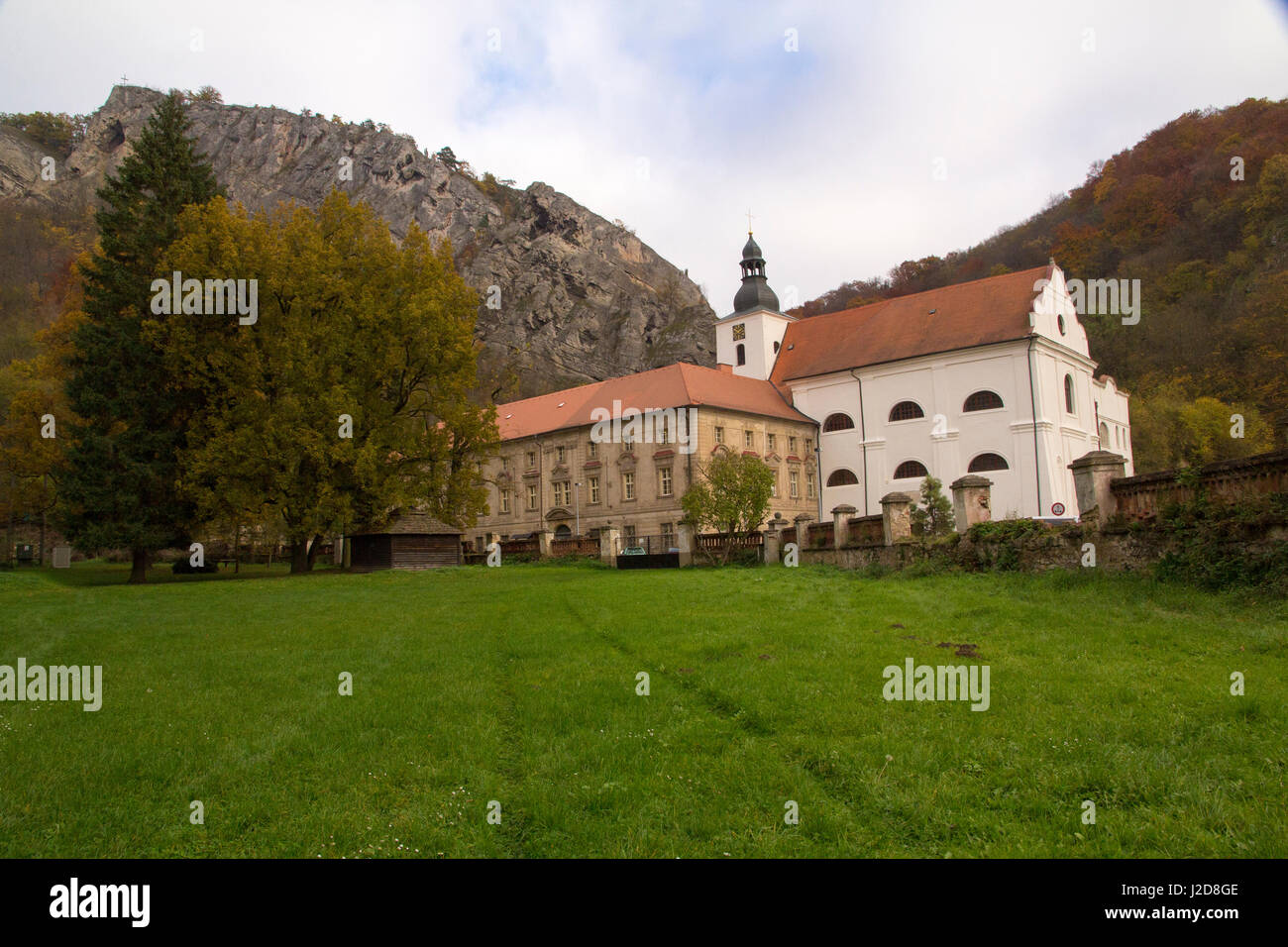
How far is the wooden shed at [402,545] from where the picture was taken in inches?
1374

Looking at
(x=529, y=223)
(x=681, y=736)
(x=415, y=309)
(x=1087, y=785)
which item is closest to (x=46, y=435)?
(x=415, y=309)

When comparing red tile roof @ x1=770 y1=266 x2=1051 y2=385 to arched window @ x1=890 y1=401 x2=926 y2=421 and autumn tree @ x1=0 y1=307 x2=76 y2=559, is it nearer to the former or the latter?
arched window @ x1=890 y1=401 x2=926 y2=421

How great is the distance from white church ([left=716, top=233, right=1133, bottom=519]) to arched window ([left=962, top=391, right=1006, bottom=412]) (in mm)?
69

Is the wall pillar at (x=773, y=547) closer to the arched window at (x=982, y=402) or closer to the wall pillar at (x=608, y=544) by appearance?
the wall pillar at (x=608, y=544)

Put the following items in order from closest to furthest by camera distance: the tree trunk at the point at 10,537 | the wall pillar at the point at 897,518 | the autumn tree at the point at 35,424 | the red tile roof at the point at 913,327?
the wall pillar at the point at 897,518
the autumn tree at the point at 35,424
the tree trunk at the point at 10,537
the red tile roof at the point at 913,327

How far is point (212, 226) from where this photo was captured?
2859 centimetres

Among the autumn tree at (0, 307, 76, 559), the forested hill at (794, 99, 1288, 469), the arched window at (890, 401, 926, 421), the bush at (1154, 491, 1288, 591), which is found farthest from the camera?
the forested hill at (794, 99, 1288, 469)

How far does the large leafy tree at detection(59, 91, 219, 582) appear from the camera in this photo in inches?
1115

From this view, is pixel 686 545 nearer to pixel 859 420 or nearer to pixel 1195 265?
pixel 859 420

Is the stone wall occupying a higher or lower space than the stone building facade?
lower

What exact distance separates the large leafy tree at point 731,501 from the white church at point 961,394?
13.6 metres

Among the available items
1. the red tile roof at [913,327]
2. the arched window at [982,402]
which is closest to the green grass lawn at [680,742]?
the arched window at [982,402]

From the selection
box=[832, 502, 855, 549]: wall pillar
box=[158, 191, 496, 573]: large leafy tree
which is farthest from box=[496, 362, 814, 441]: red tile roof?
box=[832, 502, 855, 549]: wall pillar

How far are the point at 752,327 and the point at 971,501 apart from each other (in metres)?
41.4
